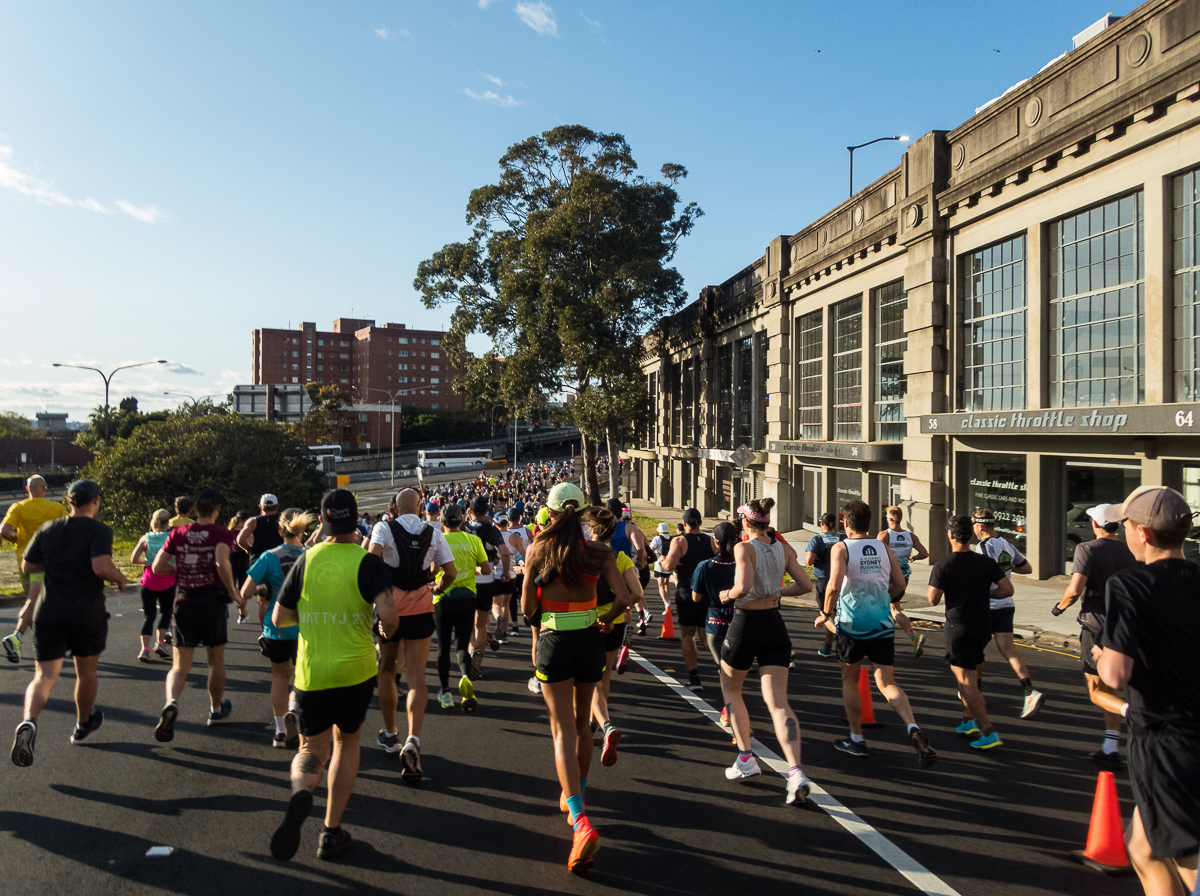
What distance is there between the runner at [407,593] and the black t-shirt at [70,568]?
201 cm

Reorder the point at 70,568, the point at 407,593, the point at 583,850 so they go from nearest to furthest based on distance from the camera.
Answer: the point at 583,850
the point at 70,568
the point at 407,593

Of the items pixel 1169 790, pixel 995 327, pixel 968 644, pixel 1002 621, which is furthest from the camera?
pixel 995 327

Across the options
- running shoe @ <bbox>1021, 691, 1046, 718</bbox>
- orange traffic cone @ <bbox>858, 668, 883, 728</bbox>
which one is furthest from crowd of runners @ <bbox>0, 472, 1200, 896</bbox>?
orange traffic cone @ <bbox>858, 668, 883, 728</bbox>

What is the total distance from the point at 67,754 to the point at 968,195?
1767 cm

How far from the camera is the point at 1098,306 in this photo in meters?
14.2

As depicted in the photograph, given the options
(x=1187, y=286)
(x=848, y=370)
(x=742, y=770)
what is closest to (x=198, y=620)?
(x=742, y=770)

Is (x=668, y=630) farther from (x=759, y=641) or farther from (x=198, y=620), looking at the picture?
(x=198, y=620)

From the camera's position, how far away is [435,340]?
14725 centimetres

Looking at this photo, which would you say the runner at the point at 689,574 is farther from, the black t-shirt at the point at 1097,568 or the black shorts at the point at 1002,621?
the black t-shirt at the point at 1097,568

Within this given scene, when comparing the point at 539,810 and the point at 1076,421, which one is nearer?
the point at 539,810

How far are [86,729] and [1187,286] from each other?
49.5ft

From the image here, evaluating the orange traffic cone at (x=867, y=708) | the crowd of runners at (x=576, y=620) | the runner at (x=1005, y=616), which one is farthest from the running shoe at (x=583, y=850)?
the runner at (x=1005, y=616)

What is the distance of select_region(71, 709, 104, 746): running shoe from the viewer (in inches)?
242

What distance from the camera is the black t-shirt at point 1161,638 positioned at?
297cm
